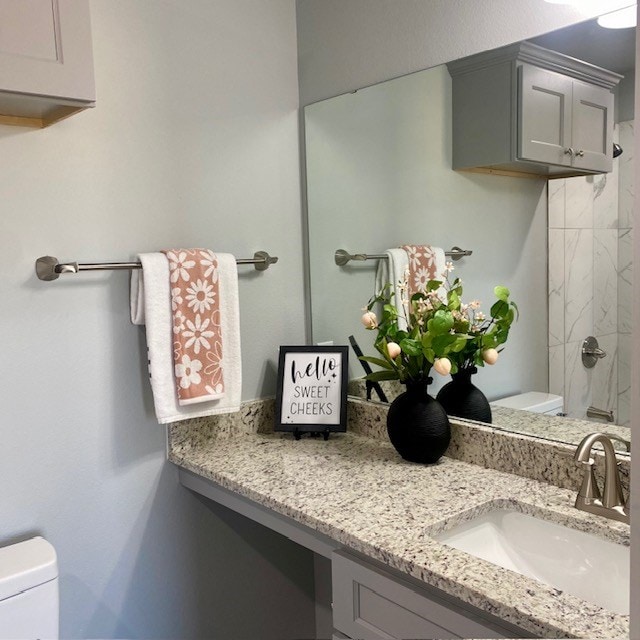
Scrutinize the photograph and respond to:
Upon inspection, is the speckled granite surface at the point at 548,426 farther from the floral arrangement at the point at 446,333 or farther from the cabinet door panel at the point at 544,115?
the cabinet door panel at the point at 544,115

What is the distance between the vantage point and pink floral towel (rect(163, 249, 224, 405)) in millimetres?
1600

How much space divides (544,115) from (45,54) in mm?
1050

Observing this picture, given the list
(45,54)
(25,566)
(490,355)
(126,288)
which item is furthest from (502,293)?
(25,566)

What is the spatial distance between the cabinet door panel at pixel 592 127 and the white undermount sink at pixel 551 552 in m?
0.75

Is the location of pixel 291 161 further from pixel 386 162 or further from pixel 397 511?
pixel 397 511

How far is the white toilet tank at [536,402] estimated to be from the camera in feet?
4.83

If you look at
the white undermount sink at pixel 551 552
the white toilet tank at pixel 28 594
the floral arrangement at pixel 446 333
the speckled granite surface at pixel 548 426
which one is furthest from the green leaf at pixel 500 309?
the white toilet tank at pixel 28 594

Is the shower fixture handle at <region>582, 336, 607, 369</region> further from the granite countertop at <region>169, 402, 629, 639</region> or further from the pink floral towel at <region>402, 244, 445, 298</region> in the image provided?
the pink floral towel at <region>402, 244, 445, 298</region>

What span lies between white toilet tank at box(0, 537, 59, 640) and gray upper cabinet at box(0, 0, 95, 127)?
0.97 m

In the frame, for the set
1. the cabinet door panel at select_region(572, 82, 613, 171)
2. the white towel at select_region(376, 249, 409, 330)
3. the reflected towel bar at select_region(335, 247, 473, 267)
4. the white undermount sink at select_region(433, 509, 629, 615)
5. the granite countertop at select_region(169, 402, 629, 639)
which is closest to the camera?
the granite countertop at select_region(169, 402, 629, 639)

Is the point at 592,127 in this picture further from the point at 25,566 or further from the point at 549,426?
the point at 25,566

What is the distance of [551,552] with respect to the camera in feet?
4.20

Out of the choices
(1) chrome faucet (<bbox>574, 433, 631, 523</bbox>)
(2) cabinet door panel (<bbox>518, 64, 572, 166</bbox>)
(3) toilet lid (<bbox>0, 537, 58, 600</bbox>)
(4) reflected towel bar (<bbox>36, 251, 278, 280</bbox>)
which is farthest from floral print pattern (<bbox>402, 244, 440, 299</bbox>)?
(3) toilet lid (<bbox>0, 537, 58, 600</bbox>)

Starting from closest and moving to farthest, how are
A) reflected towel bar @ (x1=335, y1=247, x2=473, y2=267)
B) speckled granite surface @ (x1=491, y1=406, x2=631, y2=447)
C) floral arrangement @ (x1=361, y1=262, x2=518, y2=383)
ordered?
speckled granite surface @ (x1=491, y1=406, x2=631, y2=447) → floral arrangement @ (x1=361, y1=262, x2=518, y2=383) → reflected towel bar @ (x1=335, y1=247, x2=473, y2=267)
